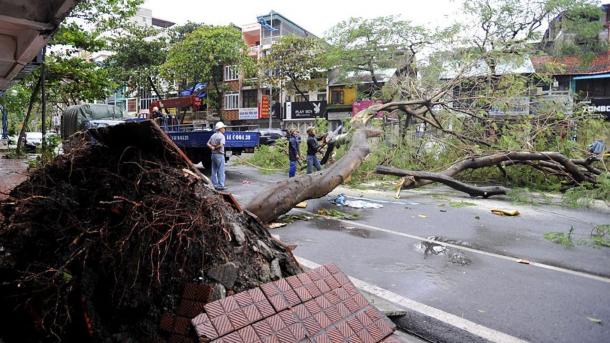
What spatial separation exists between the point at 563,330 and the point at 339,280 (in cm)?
173

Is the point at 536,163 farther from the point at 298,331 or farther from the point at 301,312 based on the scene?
the point at 298,331

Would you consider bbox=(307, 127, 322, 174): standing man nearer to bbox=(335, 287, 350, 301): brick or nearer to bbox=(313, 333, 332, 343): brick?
bbox=(335, 287, 350, 301): brick

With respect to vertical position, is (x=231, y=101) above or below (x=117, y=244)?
above

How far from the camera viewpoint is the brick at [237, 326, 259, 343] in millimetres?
2135

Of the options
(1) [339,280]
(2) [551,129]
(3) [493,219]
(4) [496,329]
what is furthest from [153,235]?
(2) [551,129]

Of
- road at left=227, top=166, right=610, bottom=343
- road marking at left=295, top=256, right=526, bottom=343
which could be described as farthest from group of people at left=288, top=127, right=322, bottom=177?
road marking at left=295, top=256, right=526, bottom=343

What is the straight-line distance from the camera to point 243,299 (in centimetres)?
232

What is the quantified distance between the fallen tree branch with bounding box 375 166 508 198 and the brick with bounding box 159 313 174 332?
7.75 m

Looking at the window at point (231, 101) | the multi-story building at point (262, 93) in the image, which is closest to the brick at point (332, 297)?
the multi-story building at point (262, 93)

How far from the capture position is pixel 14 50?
209 inches

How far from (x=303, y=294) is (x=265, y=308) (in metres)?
0.30

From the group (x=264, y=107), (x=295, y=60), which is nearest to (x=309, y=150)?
(x=295, y=60)

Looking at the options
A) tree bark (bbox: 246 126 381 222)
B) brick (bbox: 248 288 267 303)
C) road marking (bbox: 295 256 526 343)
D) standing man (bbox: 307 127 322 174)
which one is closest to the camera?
brick (bbox: 248 288 267 303)

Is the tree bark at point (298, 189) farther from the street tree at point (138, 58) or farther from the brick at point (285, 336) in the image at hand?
the street tree at point (138, 58)
